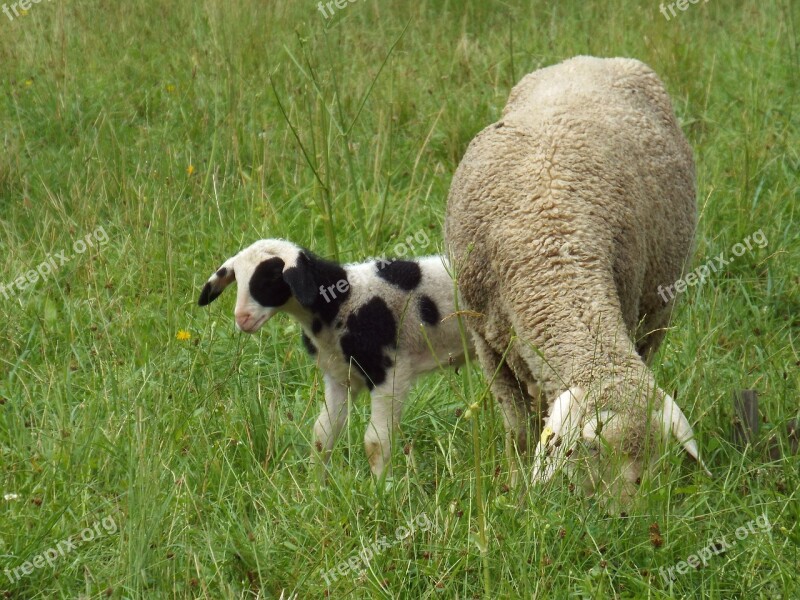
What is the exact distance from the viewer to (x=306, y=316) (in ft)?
15.7

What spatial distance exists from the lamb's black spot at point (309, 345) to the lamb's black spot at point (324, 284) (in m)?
0.16

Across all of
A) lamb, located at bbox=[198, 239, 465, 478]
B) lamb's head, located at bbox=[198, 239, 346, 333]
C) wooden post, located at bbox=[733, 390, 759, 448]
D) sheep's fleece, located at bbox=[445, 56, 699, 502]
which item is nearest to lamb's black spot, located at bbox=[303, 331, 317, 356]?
lamb, located at bbox=[198, 239, 465, 478]

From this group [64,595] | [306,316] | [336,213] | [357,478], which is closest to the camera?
[64,595]

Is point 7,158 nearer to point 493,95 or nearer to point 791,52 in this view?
point 493,95

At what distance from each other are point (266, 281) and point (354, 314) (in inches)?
16.7

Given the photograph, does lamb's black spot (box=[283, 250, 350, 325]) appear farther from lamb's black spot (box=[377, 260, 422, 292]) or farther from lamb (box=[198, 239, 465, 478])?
lamb's black spot (box=[377, 260, 422, 292])

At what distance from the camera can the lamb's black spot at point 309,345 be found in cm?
489

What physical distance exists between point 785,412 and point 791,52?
411 centimetres

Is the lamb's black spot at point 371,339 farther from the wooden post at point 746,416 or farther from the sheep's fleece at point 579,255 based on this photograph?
the wooden post at point 746,416

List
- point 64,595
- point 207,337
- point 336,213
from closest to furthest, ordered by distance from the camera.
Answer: point 64,595, point 207,337, point 336,213

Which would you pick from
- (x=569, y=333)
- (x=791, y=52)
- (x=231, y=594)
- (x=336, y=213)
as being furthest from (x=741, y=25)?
(x=231, y=594)

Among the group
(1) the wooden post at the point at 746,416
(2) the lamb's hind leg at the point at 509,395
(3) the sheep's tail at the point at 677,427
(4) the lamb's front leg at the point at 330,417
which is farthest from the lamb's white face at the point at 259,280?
(1) the wooden post at the point at 746,416

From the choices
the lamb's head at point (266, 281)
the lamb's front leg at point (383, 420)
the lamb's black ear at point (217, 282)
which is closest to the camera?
the lamb's front leg at point (383, 420)

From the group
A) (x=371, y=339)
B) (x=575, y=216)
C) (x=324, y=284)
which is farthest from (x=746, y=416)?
(x=324, y=284)
